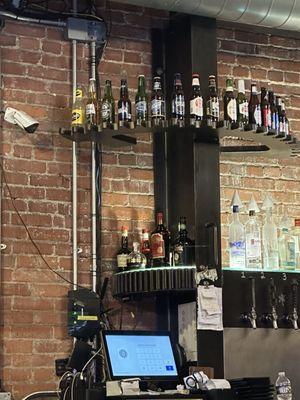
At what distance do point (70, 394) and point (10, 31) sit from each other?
1975mm

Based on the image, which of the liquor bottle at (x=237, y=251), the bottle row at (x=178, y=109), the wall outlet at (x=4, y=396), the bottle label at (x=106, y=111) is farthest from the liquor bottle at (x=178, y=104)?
the wall outlet at (x=4, y=396)

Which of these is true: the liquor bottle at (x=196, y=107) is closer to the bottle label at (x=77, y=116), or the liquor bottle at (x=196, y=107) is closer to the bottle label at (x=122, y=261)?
the bottle label at (x=77, y=116)

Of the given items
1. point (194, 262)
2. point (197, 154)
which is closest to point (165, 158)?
point (197, 154)

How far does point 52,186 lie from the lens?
491 cm

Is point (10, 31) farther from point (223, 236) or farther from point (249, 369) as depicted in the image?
point (249, 369)

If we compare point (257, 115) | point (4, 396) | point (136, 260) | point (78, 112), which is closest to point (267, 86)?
point (257, 115)

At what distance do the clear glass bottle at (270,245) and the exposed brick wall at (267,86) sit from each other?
0.53ft

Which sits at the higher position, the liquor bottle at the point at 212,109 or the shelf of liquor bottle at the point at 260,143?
the liquor bottle at the point at 212,109

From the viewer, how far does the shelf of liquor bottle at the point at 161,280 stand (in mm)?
4582

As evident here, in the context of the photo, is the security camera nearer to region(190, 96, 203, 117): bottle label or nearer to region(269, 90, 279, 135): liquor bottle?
region(190, 96, 203, 117): bottle label

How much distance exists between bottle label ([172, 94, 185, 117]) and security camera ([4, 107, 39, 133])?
2.36ft

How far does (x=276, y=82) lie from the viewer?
18.4 ft

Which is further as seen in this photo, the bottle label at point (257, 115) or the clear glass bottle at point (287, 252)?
the clear glass bottle at point (287, 252)

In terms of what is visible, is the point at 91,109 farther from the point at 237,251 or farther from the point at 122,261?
the point at 237,251
